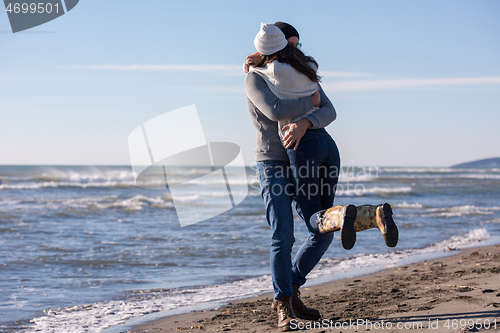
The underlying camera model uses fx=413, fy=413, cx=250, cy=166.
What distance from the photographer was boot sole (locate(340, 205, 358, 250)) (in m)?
1.95

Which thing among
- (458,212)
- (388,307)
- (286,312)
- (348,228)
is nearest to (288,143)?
(348,228)

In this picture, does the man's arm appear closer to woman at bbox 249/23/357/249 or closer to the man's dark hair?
woman at bbox 249/23/357/249

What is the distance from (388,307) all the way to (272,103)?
1.55 meters

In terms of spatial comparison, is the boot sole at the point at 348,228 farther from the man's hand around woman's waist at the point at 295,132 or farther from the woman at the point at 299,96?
the man's hand around woman's waist at the point at 295,132

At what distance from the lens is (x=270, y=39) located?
217 cm

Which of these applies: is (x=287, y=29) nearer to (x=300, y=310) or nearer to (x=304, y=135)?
(x=304, y=135)

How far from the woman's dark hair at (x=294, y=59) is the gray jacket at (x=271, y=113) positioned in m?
0.10

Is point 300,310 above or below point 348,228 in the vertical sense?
below

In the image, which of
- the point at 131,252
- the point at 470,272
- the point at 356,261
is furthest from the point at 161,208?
the point at 470,272

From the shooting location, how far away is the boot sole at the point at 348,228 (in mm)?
1950

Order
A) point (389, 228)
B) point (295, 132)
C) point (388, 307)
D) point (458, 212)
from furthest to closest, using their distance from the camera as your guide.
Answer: point (458, 212), point (388, 307), point (295, 132), point (389, 228)

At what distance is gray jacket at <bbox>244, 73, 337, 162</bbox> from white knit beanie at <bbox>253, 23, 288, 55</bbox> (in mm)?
158

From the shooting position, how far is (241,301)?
3.48m

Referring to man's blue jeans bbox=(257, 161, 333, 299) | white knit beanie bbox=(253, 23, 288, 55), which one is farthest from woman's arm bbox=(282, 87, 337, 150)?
white knit beanie bbox=(253, 23, 288, 55)
